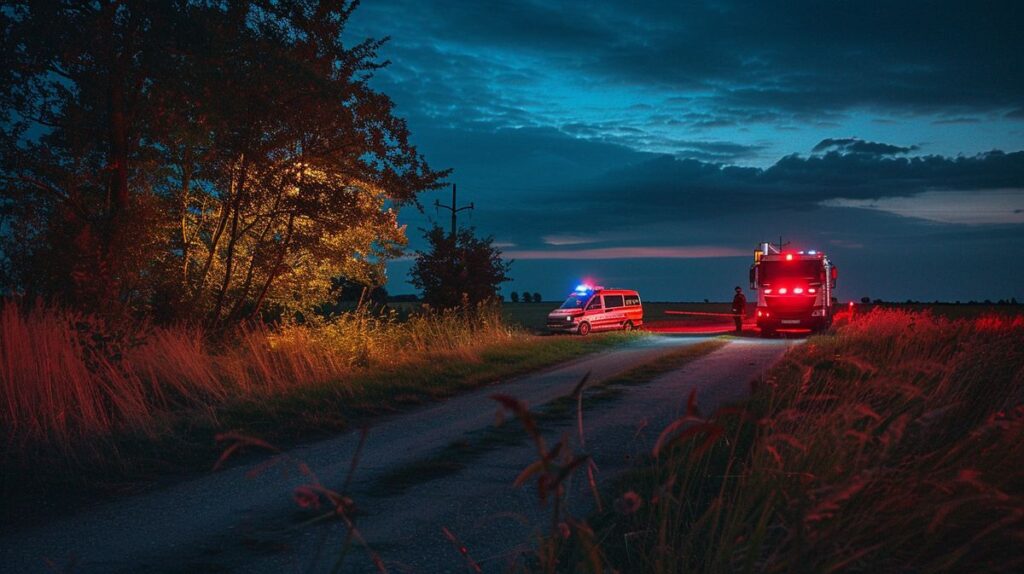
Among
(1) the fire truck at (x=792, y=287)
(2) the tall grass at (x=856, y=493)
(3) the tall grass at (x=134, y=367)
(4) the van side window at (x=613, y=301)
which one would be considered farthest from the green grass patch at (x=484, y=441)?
(4) the van side window at (x=613, y=301)

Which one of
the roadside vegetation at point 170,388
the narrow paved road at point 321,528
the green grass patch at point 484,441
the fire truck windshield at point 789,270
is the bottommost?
the green grass patch at point 484,441

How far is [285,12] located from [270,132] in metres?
2.59

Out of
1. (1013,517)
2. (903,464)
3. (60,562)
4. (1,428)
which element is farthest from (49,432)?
(1013,517)

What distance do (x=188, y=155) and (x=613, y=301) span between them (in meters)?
24.5

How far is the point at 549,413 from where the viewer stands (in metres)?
11.1

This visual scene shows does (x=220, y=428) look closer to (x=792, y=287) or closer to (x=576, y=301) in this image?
(x=792, y=287)

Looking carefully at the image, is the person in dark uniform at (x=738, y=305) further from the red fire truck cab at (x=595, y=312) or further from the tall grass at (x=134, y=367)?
the tall grass at (x=134, y=367)

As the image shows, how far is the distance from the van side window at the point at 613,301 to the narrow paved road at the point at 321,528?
27.8 meters

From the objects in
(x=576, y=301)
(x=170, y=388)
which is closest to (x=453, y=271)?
(x=576, y=301)

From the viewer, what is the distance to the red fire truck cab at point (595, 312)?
118 feet

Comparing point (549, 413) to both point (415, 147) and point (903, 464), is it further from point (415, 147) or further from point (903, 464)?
point (415, 147)

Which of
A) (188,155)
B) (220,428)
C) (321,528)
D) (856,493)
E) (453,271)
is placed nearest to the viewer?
(856,493)

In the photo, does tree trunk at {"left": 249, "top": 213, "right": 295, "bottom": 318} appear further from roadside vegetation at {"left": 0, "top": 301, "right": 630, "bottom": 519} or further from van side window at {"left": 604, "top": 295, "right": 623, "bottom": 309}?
van side window at {"left": 604, "top": 295, "right": 623, "bottom": 309}

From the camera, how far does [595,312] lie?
37094 mm
